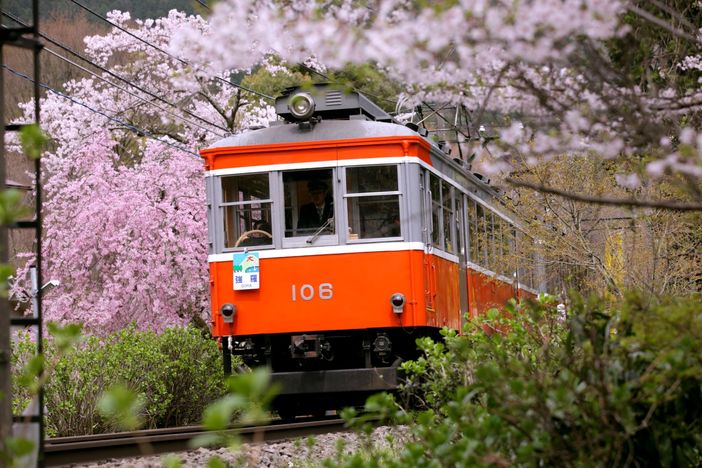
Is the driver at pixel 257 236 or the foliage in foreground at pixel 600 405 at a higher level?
the driver at pixel 257 236

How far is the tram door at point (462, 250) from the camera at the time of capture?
464 inches

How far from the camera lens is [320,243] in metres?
10.0

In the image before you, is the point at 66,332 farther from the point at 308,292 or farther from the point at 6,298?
the point at 308,292

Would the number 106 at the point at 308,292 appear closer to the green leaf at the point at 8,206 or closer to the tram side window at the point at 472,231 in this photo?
the tram side window at the point at 472,231

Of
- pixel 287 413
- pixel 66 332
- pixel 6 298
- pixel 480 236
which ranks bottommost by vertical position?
pixel 287 413

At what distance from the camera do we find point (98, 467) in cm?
743

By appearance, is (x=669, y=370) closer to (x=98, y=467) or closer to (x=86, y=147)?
(x=98, y=467)

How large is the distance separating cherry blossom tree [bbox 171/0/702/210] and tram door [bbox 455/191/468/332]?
692 cm

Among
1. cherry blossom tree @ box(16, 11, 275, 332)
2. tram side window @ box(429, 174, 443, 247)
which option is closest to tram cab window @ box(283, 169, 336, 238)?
tram side window @ box(429, 174, 443, 247)

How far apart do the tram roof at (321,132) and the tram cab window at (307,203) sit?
0.98 feet

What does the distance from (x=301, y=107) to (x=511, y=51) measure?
608 centimetres

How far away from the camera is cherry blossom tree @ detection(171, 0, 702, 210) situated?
4.09 metres

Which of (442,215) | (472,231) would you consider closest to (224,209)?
(442,215)

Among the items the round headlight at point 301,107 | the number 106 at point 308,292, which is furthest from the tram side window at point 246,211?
the round headlight at point 301,107
